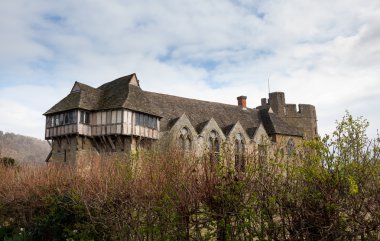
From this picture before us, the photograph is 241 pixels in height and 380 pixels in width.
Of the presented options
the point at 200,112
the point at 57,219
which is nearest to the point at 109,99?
the point at 200,112

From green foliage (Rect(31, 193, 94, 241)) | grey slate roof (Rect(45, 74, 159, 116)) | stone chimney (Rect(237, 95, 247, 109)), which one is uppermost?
stone chimney (Rect(237, 95, 247, 109))

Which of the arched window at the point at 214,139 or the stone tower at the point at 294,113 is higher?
the stone tower at the point at 294,113

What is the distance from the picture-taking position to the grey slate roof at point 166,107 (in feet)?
90.0

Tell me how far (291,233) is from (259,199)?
0.84 m

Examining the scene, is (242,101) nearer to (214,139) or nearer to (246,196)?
(214,139)

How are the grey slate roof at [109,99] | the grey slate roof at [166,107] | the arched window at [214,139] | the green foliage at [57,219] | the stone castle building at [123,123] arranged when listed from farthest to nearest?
1. the arched window at [214,139]
2. the grey slate roof at [166,107]
3. the grey slate roof at [109,99]
4. the stone castle building at [123,123]
5. the green foliage at [57,219]

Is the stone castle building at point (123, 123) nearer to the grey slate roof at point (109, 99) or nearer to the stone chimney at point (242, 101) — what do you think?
the grey slate roof at point (109, 99)

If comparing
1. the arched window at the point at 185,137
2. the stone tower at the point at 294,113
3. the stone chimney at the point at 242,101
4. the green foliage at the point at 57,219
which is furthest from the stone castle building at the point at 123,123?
the green foliage at the point at 57,219

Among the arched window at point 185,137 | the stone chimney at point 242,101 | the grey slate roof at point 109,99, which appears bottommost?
the arched window at point 185,137

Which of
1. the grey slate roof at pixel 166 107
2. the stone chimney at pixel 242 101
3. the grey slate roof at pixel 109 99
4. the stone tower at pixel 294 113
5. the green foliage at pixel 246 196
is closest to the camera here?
the green foliage at pixel 246 196

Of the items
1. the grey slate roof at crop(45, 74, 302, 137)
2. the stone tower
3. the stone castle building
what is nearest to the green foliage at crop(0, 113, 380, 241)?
the stone castle building

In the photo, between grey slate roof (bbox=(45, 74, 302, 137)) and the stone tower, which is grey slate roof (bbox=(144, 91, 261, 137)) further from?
the stone tower

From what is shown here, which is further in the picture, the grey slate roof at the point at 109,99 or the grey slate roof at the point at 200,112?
the grey slate roof at the point at 200,112

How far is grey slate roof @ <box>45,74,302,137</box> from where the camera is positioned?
27.4m
